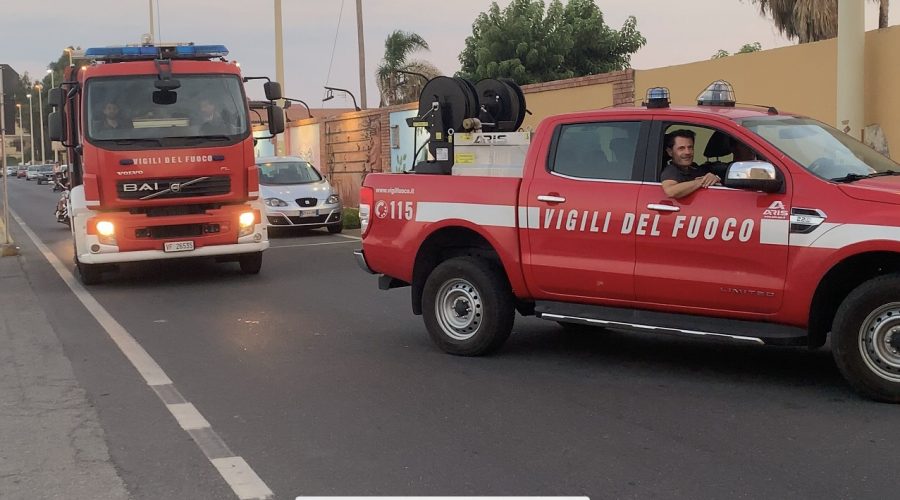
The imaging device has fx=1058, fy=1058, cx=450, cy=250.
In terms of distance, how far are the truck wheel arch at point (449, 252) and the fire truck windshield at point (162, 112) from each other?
18.1 feet

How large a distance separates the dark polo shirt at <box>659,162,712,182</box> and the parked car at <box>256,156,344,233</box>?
14.0 m

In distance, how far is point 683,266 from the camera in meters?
6.91

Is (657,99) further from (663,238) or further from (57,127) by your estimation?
(57,127)

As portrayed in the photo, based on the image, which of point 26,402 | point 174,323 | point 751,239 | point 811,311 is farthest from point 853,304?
point 174,323

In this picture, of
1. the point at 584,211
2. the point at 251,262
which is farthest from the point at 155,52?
the point at 584,211

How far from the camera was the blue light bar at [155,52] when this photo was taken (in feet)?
44.8

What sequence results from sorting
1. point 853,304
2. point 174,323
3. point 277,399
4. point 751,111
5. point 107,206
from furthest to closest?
point 107,206, point 174,323, point 751,111, point 277,399, point 853,304

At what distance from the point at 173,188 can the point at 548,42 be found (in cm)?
2948

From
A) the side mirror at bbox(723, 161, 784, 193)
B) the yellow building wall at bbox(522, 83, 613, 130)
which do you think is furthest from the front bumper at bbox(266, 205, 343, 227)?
the side mirror at bbox(723, 161, 784, 193)

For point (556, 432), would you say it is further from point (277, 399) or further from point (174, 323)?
point (174, 323)

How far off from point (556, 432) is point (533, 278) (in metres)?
2.04

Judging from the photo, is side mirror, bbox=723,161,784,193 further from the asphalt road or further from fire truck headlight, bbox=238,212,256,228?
fire truck headlight, bbox=238,212,256,228

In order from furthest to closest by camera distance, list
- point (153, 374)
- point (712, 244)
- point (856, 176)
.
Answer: point (153, 374), point (712, 244), point (856, 176)

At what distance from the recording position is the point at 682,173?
7070mm
